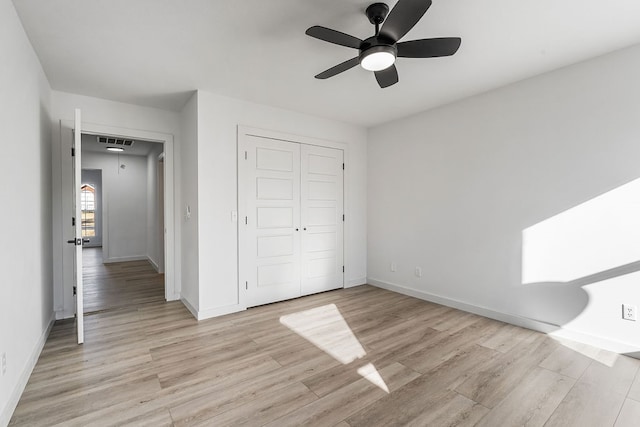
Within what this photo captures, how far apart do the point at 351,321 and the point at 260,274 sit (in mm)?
1303

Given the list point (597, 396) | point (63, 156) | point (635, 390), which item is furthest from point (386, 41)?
point (63, 156)

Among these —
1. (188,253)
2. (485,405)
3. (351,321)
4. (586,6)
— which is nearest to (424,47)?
(586,6)

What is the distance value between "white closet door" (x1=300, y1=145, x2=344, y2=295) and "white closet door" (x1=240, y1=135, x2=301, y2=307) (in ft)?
0.45

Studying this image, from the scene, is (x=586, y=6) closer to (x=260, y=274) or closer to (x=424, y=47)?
(x=424, y=47)

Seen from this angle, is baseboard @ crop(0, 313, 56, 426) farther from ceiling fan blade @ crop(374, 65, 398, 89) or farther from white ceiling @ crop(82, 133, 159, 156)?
white ceiling @ crop(82, 133, 159, 156)

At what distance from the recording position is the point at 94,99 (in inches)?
139

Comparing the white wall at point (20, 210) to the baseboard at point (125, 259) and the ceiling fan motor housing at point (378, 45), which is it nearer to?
the ceiling fan motor housing at point (378, 45)

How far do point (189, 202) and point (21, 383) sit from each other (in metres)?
2.13

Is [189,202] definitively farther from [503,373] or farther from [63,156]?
[503,373]

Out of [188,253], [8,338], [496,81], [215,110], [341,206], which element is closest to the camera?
[8,338]

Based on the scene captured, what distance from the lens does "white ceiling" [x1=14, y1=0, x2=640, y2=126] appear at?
198 centimetres

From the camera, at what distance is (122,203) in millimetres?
7055

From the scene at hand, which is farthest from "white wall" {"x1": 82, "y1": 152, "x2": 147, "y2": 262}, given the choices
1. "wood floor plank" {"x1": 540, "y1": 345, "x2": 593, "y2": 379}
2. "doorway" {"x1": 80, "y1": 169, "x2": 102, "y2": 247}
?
"wood floor plank" {"x1": 540, "y1": 345, "x2": 593, "y2": 379}

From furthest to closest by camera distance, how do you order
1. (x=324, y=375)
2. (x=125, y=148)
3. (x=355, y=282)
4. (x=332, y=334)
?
(x=125, y=148), (x=355, y=282), (x=332, y=334), (x=324, y=375)
